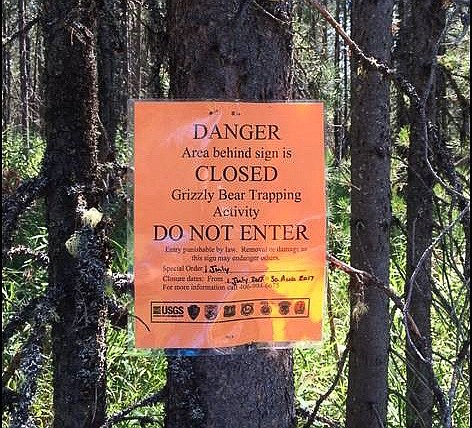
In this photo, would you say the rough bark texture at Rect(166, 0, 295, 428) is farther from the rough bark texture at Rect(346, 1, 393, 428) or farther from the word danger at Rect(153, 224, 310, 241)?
the rough bark texture at Rect(346, 1, 393, 428)

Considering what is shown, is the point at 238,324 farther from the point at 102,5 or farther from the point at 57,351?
the point at 102,5

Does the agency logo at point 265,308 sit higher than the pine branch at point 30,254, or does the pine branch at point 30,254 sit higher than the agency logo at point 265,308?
the pine branch at point 30,254

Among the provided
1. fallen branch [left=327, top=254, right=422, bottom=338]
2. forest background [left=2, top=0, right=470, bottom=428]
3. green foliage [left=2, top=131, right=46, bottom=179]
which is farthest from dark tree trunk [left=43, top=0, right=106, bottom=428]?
green foliage [left=2, top=131, right=46, bottom=179]

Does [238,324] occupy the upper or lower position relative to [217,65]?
lower

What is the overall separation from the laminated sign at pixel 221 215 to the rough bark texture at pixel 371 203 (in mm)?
878

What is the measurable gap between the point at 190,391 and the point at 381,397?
1148mm

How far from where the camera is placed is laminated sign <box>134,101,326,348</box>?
1.59 meters

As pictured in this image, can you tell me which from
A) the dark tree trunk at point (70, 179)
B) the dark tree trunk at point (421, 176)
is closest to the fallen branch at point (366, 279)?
the dark tree trunk at point (70, 179)

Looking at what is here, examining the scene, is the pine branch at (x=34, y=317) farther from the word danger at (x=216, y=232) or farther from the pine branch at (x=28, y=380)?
the word danger at (x=216, y=232)

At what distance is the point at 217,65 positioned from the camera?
1.59 meters

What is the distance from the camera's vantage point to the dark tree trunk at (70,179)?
228 cm

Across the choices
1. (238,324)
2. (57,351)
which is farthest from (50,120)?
(238,324)

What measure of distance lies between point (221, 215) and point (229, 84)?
0.99 ft

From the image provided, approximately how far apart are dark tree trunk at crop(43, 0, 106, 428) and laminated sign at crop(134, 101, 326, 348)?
656mm
